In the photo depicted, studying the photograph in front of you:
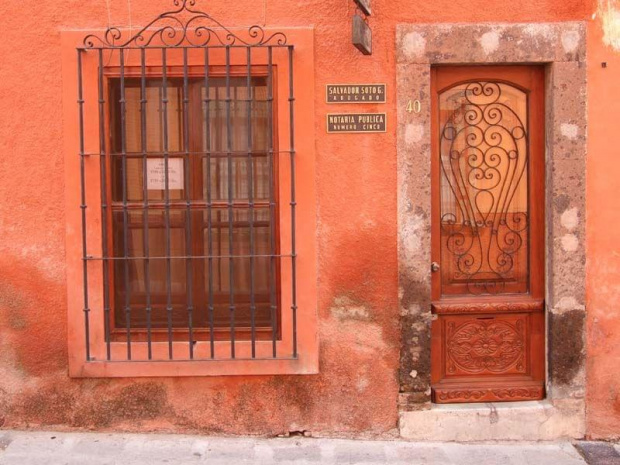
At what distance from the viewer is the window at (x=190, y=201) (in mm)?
4863

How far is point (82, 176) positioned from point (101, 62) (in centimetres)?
72

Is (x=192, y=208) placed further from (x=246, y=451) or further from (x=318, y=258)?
(x=246, y=451)

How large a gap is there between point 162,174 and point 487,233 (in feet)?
7.13

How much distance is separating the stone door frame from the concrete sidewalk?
17 cm

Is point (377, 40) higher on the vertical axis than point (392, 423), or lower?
higher

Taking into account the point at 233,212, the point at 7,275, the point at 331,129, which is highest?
the point at 331,129

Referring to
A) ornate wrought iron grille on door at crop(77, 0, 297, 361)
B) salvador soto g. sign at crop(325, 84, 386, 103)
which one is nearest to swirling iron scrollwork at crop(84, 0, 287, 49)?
ornate wrought iron grille on door at crop(77, 0, 297, 361)

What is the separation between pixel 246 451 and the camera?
482 centimetres

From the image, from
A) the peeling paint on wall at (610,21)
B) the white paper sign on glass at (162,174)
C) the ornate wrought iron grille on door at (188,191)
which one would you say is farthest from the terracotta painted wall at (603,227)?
the white paper sign on glass at (162,174)

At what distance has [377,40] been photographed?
4883mm

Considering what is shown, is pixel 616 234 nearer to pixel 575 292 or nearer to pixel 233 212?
pixel 575 292

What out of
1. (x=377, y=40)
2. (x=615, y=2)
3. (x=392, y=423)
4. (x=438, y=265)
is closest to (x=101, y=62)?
(x=377, y=40)

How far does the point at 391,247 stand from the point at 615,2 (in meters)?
2.12

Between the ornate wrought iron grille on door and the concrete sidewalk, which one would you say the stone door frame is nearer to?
the concrete sidewalk
